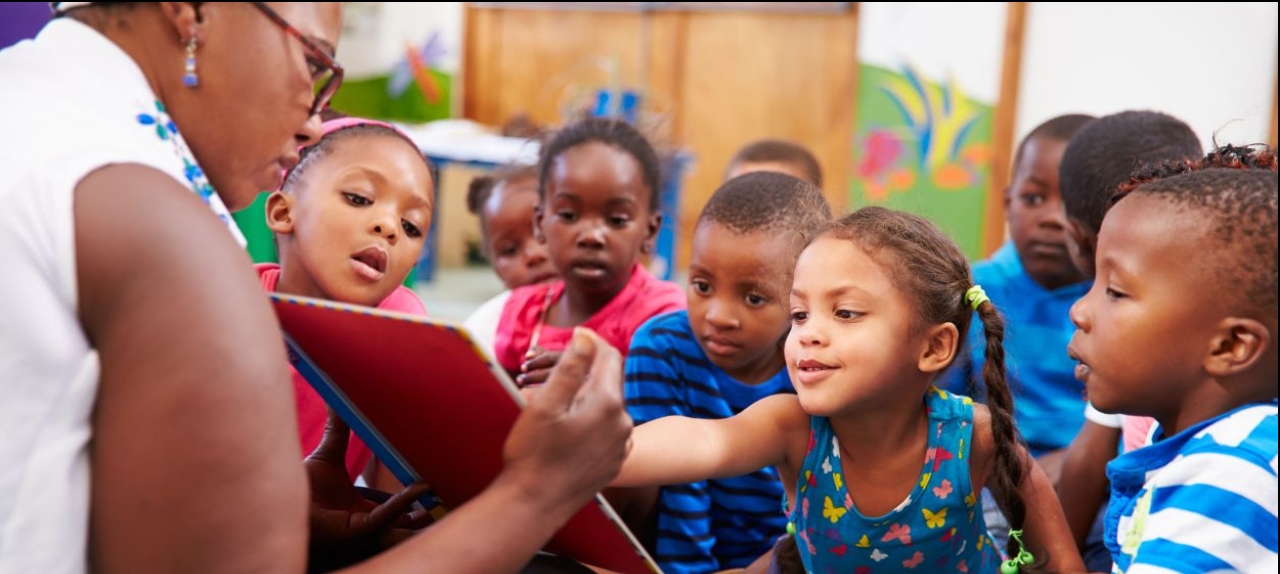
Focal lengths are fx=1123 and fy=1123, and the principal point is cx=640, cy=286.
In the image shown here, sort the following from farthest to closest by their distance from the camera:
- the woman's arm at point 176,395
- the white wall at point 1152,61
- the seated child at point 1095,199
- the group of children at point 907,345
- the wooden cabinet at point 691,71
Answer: the wooden cabinet at point 691,71 < the white wall at point 1152,61 < the seated child at point 1095,199 < the group of children at point 907,345 < the woman's arm at point 176,395

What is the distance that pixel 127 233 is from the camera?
2.84ft

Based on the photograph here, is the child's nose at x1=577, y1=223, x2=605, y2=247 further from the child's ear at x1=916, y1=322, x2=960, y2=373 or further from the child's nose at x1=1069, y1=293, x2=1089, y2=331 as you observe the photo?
the child's nose at x1=1069, y1=293, x2=1089, y2=331

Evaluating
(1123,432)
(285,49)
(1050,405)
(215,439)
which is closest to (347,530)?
(215,439)

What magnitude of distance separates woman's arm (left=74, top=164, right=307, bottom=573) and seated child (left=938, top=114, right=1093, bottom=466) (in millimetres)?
1779

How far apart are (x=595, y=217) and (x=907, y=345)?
116cm

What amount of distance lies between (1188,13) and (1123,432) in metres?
3.82

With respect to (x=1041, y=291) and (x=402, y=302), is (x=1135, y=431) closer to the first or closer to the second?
(x=1041, y=291)

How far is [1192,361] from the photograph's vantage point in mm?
1235

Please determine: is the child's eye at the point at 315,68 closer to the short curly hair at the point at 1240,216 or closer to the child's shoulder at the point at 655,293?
the short curly hair at the point at 1240,216

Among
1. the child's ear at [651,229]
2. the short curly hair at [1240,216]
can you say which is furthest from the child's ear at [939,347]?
the child's ear at [651,229]

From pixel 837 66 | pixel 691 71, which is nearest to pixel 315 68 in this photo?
pixel 837 66

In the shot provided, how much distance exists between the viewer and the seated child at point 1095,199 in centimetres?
200

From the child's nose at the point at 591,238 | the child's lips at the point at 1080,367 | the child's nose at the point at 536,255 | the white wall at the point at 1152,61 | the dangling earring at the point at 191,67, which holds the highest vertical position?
the white wall at the point at 1152,61

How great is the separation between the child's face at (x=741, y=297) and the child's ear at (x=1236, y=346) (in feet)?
2.58
